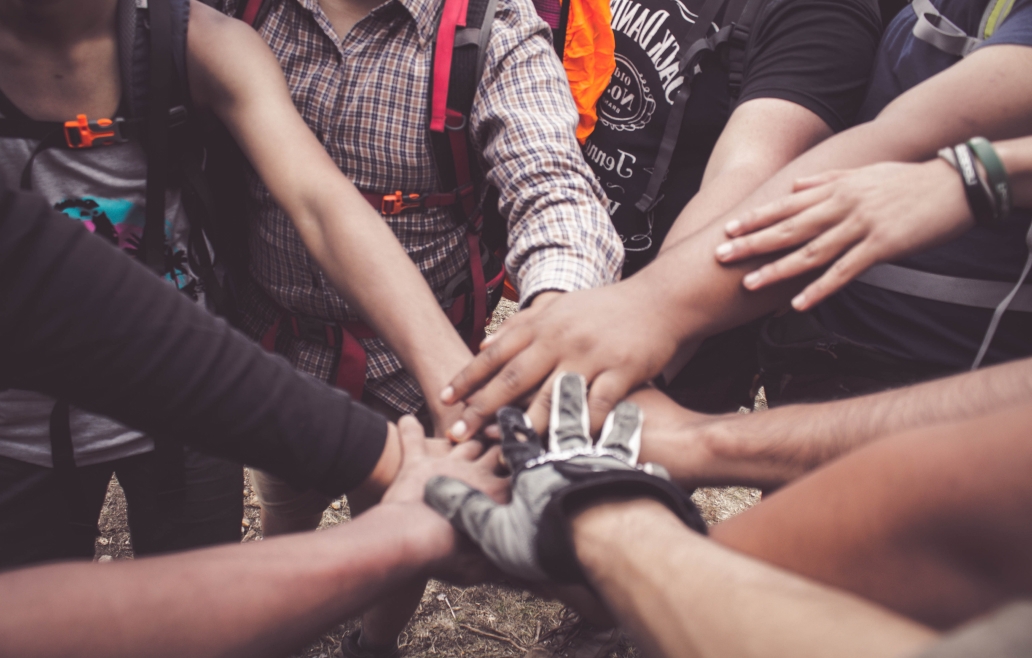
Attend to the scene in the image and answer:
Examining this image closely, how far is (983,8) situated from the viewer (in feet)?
5.41

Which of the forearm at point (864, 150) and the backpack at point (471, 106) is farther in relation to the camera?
the backpack at point (471, 106)

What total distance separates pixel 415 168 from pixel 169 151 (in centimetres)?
69

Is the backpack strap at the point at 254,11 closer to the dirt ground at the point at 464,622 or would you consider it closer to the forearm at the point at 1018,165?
the forearm at the point at 1018,165

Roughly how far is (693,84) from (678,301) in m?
1.06

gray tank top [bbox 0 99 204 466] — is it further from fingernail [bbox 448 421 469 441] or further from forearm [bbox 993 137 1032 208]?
forearm [bbox 993 137 1032 208]

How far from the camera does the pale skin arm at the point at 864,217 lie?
1.45 meters

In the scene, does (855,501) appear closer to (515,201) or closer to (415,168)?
(515,201)

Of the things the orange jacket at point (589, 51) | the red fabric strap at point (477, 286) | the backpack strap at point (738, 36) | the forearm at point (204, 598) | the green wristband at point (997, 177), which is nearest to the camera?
the forearm at point (204, 598)

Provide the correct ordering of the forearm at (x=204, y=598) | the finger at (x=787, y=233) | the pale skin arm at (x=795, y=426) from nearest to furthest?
the forearm at (x=204, y=598) < the pale skin arm at (x=795, y=426) < the finger at (x=787, y=233)

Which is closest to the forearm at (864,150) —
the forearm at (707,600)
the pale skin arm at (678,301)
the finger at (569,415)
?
the pale skin arm at (678,301)

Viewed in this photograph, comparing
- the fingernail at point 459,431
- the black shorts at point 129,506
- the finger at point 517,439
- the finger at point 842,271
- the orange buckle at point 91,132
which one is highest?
the orange buckle at point 91,132

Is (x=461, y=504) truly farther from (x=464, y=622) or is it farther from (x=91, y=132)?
(x=464, y=622)

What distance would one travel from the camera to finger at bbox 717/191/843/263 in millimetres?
1505

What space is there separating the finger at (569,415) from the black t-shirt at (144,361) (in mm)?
441
